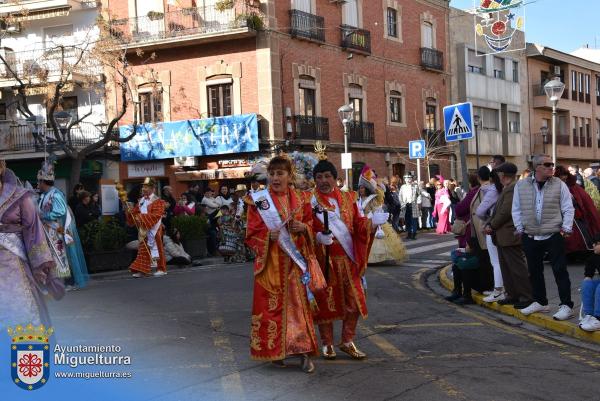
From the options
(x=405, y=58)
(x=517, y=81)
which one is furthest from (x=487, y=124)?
(x=405, y=58)

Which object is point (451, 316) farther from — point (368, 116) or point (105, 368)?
point (368, 116)

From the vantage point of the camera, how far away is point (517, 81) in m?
44.2

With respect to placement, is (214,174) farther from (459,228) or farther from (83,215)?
(459,228)

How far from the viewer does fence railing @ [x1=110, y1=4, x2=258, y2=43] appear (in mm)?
26031

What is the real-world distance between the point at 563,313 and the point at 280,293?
145 inches

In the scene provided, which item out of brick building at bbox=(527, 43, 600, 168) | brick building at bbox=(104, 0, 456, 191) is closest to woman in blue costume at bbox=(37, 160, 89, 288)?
brick building at bbox=(104, 0, 456, 191)

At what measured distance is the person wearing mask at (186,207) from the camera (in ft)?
58.5

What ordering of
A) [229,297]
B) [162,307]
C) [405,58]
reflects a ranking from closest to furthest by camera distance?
[162,307]
[229,297]
[405,58]

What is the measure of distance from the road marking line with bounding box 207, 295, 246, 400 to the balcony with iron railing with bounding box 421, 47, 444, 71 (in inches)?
1111

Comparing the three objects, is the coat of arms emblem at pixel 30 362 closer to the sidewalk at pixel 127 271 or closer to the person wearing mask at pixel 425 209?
the sidewalk at pixel 127 271

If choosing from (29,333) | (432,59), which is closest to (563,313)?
(29,333)

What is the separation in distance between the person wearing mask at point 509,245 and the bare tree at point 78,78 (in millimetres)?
14815

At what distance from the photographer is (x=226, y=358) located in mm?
6527

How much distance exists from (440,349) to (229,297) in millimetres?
4028
